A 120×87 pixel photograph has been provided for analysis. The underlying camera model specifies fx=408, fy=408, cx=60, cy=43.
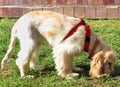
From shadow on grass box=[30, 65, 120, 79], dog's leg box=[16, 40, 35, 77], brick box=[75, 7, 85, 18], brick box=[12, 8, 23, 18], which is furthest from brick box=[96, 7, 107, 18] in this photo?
dog's leg box=[16, 40, 35, 77]

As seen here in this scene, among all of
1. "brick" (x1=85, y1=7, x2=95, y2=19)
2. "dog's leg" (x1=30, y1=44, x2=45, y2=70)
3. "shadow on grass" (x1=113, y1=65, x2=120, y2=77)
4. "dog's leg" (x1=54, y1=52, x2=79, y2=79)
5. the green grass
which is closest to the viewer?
the green grass

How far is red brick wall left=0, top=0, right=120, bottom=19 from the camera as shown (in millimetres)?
9961

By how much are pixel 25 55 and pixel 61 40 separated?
61 cm

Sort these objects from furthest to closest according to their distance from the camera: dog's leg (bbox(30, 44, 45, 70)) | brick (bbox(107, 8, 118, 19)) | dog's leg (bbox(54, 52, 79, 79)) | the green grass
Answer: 1. brick (bbox(107, 8, 118, 19))
2. dog's leg (bbox(30, 44, 45, 70))
3. dog's leg (bbox(54, 52, 79, 79))
4. the green grass

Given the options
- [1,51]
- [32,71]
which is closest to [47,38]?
[32,71]

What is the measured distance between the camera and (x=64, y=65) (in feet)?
20.3

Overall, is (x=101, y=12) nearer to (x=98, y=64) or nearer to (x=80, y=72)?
(x=80, y=72)

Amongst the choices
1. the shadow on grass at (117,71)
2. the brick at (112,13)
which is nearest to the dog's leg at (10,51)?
the shadow on grass at (117,71)

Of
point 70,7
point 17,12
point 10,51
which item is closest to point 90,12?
point 70,7

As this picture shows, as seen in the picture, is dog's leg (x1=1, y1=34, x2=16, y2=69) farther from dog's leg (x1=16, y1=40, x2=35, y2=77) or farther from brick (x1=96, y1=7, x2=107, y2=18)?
brick (x1=96, y1=7, x2=107, y2=18)

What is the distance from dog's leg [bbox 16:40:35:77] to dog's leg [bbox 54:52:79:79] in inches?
16.6

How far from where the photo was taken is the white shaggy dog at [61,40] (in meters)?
6.08

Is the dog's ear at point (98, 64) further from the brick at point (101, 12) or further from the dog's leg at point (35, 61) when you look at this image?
the brick at point (101, 12)

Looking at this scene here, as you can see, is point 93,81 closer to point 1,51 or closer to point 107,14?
point 1,51
